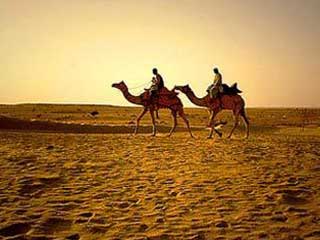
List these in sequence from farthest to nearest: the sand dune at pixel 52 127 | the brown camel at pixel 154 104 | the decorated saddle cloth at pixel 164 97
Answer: the sand dune at pixel 52 127 → the brown camel at pixel 154 104 → the decorated saddle cloth at pixel 164 97

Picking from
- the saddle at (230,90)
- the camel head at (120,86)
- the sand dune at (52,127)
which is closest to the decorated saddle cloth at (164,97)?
the camel head at (120,86)

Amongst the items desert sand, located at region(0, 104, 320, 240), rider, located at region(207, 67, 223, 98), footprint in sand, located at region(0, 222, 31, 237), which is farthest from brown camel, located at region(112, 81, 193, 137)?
footprint in sand, located at region(0, 222, 31, 237)

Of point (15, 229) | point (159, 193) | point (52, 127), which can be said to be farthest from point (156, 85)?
point (15, 229)

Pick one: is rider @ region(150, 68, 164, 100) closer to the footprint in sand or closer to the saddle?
the saddle

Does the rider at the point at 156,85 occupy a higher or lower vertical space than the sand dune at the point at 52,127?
higher

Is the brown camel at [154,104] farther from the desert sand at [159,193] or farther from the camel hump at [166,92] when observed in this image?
the desert sand at [159,193]

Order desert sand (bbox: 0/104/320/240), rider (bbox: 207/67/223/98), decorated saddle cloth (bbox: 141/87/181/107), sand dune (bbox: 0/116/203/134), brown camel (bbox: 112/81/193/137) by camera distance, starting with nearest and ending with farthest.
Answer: desert sand (bbox: 0/104/320/240) → rider (bbox: 207/67/223/98) → decorated saddle cloth (bbox: 141/87/181/107) → brown camel (bbox: 112/81/193/137) → sand dune (bbox: 0/116/203/134)

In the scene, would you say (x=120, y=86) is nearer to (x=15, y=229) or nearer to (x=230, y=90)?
(x=230, y=90)

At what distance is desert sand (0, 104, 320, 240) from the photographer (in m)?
7.60

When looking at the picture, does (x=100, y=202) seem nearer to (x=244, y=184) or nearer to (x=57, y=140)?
(x=244, y=184)

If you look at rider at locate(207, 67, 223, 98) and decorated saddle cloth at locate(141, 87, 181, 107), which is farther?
decorated saddle cloth at locate(141, 87, 181, 107)

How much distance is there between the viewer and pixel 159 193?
31.3ft

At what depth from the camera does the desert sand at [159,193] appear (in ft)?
24.9

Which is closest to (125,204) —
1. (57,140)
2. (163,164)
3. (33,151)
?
(163,164)
